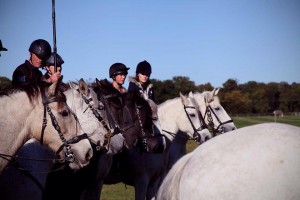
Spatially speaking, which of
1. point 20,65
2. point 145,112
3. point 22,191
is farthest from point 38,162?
point 145,112

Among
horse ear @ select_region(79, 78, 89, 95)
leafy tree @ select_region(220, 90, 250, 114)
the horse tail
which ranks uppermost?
horse ear @ select_region(79, 78, 89, 95)

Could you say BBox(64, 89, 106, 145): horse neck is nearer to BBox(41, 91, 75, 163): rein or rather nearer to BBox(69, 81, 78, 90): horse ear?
BBox(69, 81, 78, 90): horse ear

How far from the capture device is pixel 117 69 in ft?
26.0

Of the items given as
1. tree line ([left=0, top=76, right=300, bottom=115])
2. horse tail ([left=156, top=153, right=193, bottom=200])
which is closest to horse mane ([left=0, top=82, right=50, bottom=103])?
horse tail ([left=156, top=153, right=193, bottom=200])

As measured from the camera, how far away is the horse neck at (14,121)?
3713 mm

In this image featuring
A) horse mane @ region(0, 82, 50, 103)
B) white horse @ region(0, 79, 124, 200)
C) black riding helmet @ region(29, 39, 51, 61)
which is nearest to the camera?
horse mane @ region(0, 82, 50, 103)

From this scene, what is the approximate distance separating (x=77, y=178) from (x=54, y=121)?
2805 mm

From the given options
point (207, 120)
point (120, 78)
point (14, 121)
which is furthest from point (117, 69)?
point (14, 121)

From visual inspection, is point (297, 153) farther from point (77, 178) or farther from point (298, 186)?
point (77, 178)

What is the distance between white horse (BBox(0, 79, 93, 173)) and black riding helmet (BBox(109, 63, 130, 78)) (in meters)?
3.80

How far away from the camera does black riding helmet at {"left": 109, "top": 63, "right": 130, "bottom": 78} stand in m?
7.93

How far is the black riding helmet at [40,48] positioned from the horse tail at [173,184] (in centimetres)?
415

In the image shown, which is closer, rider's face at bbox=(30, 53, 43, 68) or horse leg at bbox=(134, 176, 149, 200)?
rider's face at bbox=(30, 53, 43, 68)

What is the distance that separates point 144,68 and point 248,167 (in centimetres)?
687
